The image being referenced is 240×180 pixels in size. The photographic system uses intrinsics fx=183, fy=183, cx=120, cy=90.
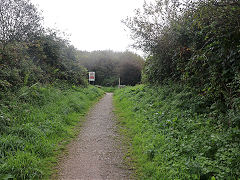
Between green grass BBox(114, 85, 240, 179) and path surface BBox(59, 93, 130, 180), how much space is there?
44cm

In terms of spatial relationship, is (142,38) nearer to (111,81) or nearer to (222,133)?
(222,133)

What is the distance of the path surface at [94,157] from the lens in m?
3.78

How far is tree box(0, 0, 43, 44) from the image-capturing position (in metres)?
8.54

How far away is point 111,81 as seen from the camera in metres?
25.8

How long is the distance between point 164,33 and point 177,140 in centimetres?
565

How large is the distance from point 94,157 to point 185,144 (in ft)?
7.22

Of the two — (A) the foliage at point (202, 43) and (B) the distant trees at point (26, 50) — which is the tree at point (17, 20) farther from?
(A) the foliage at point (202, 43)

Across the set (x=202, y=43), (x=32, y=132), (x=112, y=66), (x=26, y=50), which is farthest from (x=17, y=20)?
(x=112, y=66)

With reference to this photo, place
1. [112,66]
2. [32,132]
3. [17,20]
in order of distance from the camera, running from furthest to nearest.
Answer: [112,66], [17,20], [32,132]

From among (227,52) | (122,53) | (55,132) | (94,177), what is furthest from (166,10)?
(122,53)

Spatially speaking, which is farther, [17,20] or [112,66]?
[112,66]

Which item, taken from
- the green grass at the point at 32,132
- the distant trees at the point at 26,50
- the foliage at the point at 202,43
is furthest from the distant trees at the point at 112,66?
the green grass at the point at 32,132

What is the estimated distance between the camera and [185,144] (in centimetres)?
413

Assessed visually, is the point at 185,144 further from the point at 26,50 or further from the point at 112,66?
the point at 112,66
